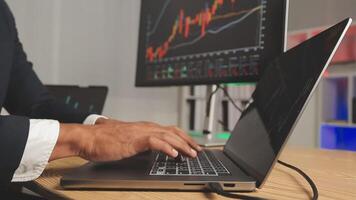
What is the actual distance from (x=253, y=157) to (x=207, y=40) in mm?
648

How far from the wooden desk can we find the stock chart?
1.29 ft

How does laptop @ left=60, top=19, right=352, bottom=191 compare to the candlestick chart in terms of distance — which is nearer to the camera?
laptop @ left=60, top=19, right=352, bottom=191

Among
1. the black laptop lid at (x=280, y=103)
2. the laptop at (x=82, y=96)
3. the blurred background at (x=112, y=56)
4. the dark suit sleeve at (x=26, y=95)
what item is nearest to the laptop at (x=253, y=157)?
the black laptop lid at (x=280, y=103)

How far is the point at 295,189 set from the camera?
0.48 metres

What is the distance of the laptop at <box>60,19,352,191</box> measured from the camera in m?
0.45

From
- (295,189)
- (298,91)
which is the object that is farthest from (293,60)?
(295,189)

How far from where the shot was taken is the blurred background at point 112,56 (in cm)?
186

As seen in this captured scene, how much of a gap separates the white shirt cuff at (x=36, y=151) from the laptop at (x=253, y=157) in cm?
5

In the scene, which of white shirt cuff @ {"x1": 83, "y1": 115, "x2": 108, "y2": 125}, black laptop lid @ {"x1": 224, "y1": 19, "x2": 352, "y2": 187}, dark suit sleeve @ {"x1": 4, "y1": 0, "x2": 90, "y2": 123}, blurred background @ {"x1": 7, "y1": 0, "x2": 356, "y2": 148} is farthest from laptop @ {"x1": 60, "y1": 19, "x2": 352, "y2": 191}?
blurred background @ {"x1": 7, "y1": 0, "x2": 356, "y2": 148}

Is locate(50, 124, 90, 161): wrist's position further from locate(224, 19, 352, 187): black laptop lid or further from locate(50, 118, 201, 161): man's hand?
locate(224, 19, 352, 187): black laptop lid

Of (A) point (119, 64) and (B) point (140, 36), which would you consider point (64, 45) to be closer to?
(A) point (119, 64)

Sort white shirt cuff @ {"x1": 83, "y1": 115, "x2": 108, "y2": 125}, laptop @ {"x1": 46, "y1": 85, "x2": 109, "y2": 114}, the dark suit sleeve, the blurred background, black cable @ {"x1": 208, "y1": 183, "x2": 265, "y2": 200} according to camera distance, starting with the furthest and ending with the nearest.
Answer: the blurred background → laptop @ {"x1": 46, "y1": 85, "x2": 109, "y2": 114} → the dark suit sleeve → white shirt cuff @ {"x1": 83, "y1": 115, "x2": 108, "y2": 125} → black cable @ {"x1": 208, "y1": 183, "x2": 265, "y2": 200}

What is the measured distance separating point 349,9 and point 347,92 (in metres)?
0.82

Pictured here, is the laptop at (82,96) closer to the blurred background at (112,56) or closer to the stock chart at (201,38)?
the stock chart at (201,38)
